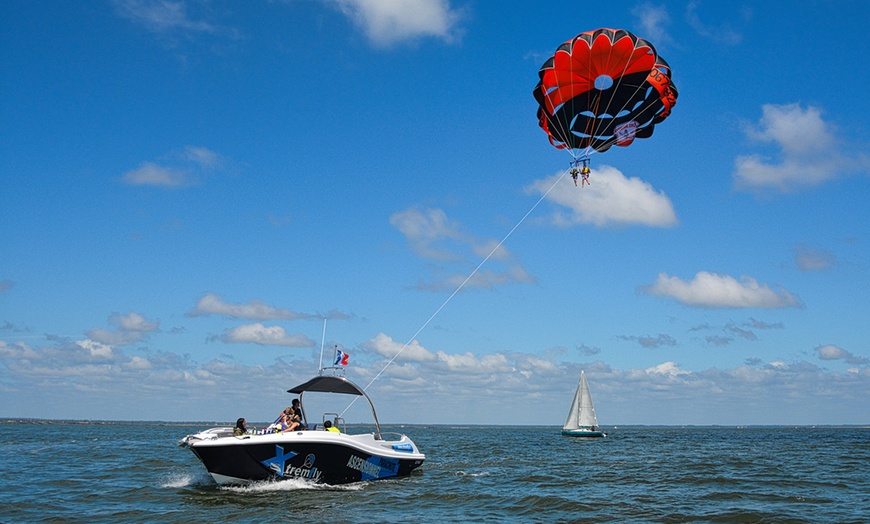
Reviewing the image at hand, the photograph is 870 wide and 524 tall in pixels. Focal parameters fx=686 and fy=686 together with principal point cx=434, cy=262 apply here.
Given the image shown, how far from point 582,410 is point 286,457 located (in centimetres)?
5912

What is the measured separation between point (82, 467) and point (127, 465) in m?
2.10

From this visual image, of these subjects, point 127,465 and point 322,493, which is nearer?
point 322,493

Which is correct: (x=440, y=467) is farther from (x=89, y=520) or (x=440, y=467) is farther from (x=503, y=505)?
(x=89, y=520)

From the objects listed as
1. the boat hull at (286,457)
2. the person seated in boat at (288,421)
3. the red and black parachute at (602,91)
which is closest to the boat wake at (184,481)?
the boat hull at (286,457)

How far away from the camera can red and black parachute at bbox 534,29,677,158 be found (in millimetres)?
23109

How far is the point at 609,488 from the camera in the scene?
2095cm

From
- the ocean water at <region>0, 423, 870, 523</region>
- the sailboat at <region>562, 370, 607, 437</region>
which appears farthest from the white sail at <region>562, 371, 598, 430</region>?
the ocean water at <region>0, 423, 870, 523</region>

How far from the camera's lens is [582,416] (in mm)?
72875

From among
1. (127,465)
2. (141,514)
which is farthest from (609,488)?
(127,465)

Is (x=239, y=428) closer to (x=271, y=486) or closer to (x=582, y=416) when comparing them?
(x=271, y=486)

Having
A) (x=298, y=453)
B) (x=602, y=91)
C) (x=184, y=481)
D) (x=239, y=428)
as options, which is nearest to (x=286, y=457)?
(x=298, y=453)

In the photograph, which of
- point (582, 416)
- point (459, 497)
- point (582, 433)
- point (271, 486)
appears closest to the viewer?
point (271, 486)

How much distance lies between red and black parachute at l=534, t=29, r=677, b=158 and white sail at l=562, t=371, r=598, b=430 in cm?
4954

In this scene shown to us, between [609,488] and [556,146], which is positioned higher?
[556,146]
